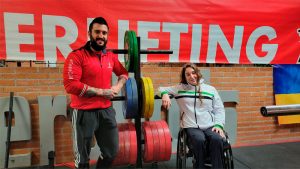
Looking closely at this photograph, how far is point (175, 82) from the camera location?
3.32 m

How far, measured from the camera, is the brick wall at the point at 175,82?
2873mm

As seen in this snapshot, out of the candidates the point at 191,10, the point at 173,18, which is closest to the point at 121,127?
the point at 173,18

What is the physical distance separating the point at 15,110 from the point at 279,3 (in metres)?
3.23

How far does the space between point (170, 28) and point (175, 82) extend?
63 cm

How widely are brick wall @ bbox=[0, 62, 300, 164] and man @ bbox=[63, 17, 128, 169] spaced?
2.86 feet

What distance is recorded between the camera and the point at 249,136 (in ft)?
12.1

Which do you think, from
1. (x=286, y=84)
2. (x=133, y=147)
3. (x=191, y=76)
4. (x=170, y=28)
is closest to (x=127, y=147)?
(x=133, y=147)

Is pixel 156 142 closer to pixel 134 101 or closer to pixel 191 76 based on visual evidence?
pixel 134 101

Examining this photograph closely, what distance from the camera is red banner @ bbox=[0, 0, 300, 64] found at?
275 cm

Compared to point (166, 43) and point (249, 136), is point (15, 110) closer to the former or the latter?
Result: point (166, 43)

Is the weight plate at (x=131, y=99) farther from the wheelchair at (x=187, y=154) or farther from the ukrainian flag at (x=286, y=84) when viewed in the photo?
the ukrainian flag at (x=286, y=84)

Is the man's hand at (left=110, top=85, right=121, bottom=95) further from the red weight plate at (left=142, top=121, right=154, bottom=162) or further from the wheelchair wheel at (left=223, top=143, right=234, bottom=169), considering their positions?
the wheelchair wheel at (left=223, top=143, right=234, bottom=169)

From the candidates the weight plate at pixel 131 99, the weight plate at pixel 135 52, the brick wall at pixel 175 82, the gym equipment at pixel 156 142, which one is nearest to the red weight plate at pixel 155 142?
the gym equipment at pixel 156 142

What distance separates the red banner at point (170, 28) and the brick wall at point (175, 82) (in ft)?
0.47
